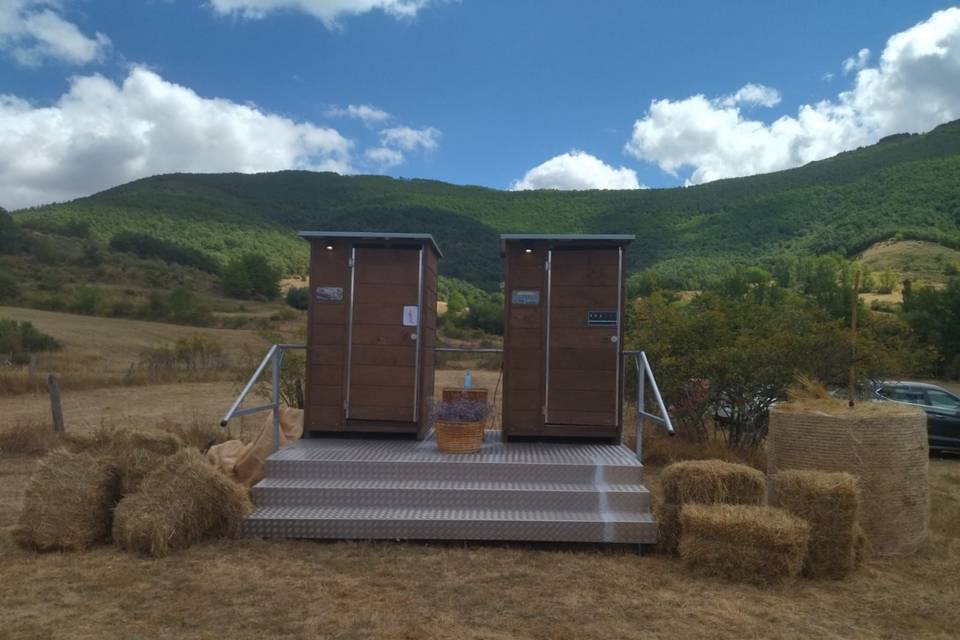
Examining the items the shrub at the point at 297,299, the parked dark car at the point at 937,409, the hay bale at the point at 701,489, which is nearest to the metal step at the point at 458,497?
Answer: the hay bale at the point at 701,489

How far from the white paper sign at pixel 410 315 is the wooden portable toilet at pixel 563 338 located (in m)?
0.79

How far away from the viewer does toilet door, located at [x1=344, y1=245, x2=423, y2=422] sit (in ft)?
20.3

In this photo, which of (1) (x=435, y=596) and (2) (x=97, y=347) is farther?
(2) (x=97, y=347)

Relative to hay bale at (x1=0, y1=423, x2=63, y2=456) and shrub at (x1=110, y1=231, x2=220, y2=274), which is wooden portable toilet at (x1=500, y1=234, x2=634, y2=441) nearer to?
hay bale at (x1=0, y1=423, x2=63, y2=456)

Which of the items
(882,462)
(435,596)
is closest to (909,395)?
(882,462)

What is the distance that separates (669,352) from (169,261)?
60.9m

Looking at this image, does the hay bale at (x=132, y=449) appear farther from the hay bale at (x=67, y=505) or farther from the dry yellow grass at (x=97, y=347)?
the dry yellow grass at (x=97, y=347)

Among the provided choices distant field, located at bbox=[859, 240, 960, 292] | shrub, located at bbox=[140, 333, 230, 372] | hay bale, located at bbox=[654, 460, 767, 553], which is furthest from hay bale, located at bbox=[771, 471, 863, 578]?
distant field, located at bbox=[859, 240, 960, 292]

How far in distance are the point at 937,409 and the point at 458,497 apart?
9.20 meters

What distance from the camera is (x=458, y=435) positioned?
18.1 feet

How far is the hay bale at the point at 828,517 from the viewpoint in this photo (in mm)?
4383

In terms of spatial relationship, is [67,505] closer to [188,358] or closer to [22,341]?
[188,358]

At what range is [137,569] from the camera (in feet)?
13.9

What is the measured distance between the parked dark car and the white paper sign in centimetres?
757
